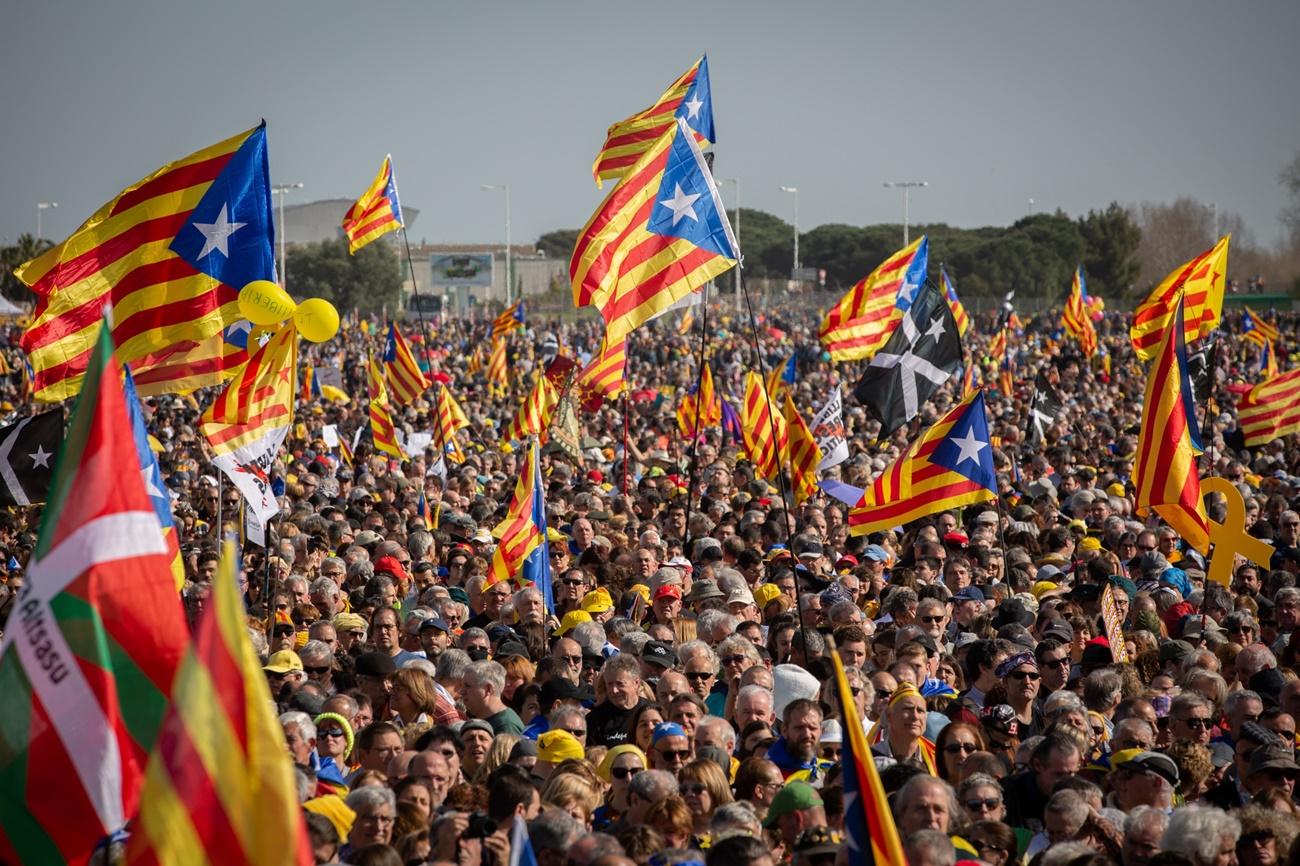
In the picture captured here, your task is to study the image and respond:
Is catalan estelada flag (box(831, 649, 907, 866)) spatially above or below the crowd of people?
above

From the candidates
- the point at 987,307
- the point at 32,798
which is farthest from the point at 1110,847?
the point at 987,307

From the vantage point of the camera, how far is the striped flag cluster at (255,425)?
10.7 meters

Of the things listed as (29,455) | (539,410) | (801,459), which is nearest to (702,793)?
(29,455)

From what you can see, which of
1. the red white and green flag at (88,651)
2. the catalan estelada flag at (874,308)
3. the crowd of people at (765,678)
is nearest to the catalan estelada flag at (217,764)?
the red white and green flag at (88,651)

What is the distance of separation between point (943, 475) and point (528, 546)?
280cm

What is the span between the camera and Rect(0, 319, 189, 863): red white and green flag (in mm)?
4324

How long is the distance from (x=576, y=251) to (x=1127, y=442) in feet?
43.4

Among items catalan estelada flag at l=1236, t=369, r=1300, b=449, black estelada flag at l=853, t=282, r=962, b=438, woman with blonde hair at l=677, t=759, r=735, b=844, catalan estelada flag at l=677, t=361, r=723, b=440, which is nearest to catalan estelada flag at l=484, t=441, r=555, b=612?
black estelada flag at l=853, t=282, r=962, b=438

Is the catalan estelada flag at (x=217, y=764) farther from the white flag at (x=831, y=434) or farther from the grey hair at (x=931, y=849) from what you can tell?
the white flag at (x=831, y=434)

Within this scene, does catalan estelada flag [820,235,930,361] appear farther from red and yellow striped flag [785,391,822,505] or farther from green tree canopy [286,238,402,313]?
green tree canopy [286,238,402,313]

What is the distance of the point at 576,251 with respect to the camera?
31.2ft

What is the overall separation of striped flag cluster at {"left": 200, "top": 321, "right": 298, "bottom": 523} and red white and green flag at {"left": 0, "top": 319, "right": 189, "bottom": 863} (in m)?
6.06

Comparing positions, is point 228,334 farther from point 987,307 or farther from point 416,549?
point 987,307

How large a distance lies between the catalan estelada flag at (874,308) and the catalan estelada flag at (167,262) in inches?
342
